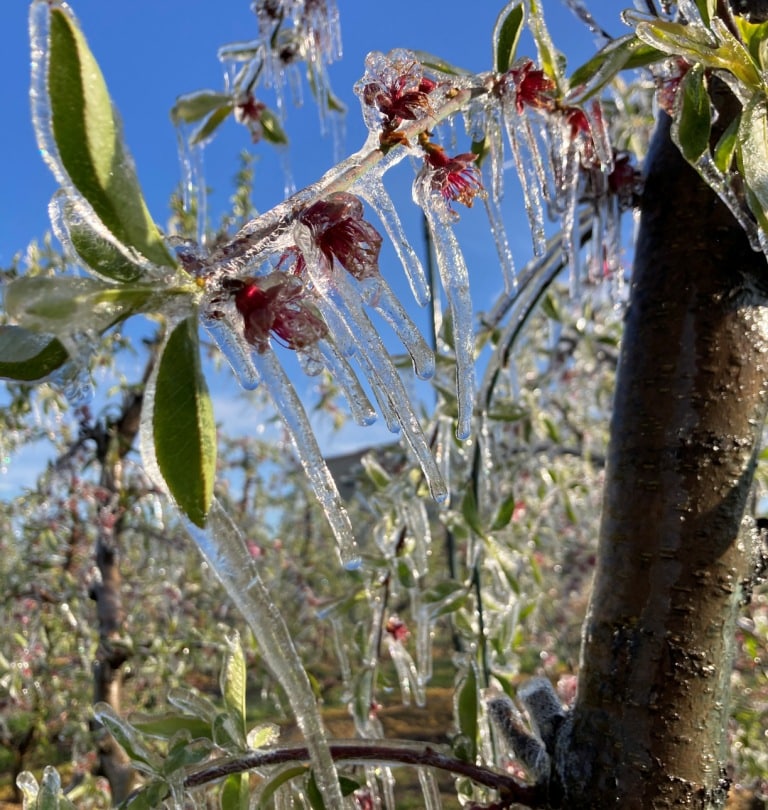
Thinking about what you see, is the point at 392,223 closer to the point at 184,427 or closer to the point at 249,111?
the point at 184,427

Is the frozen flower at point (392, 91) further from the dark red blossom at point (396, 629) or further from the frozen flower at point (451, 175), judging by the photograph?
the dark red blossom at point (396, 629)

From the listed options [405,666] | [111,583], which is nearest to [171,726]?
[405,666]

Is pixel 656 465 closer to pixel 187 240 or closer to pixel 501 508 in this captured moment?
pixel 187 240

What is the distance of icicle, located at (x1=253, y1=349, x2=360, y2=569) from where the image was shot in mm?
397

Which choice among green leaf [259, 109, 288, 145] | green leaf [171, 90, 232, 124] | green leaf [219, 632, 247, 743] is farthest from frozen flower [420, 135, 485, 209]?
green leaf [259, 109, 288, 145]

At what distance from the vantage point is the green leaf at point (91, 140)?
1.07 ft

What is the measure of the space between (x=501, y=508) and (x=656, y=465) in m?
0.63

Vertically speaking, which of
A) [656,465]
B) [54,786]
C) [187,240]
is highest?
[187,240]

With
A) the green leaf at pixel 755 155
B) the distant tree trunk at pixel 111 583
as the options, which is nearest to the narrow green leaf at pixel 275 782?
the green leaf at pixel 755 155

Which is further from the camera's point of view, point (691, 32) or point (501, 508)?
point (501, 508)

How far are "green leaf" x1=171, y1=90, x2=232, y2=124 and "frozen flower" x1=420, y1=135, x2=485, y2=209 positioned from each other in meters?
0.77

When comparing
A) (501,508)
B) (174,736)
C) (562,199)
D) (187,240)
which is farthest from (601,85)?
(501,508)

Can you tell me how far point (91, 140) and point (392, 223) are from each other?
22 cm

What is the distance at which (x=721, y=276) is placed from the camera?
67 cm
